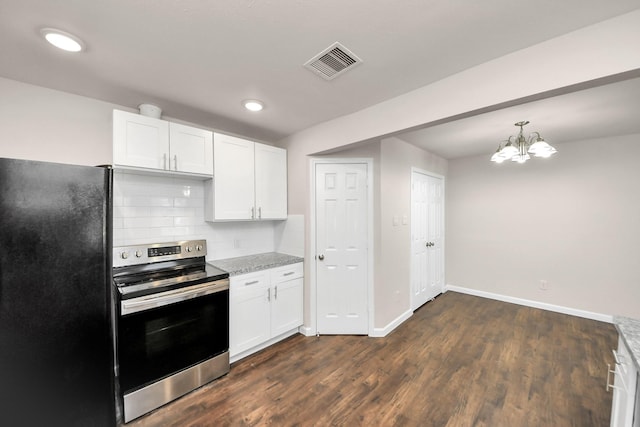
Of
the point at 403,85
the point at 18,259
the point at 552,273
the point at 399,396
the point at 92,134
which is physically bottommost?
the point at 399,396

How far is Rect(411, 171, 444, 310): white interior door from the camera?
363 cm

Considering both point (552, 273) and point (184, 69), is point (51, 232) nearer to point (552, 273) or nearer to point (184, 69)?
point (184, 69)

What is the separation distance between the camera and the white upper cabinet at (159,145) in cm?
194

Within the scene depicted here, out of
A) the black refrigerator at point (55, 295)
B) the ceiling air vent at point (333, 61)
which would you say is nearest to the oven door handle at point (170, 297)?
the black refrigerator at point (55, 295)

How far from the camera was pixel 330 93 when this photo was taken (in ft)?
6.58

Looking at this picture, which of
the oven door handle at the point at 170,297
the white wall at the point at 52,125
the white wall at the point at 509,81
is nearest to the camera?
the white wall at the point at 509,81

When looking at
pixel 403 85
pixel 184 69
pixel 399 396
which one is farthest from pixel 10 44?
pixel 399 396

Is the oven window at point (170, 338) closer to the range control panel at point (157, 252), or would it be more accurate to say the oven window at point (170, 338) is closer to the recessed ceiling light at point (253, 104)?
the range control panel at point (157, 252)

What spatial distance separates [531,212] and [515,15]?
3579 mm

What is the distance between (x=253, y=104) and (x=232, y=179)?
82 centimetres

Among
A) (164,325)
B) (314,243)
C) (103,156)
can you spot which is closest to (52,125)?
(103,156)

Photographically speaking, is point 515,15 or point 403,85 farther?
point 403,85

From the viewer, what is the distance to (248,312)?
2.45 meters

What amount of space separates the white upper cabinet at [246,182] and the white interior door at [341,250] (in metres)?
0.51
